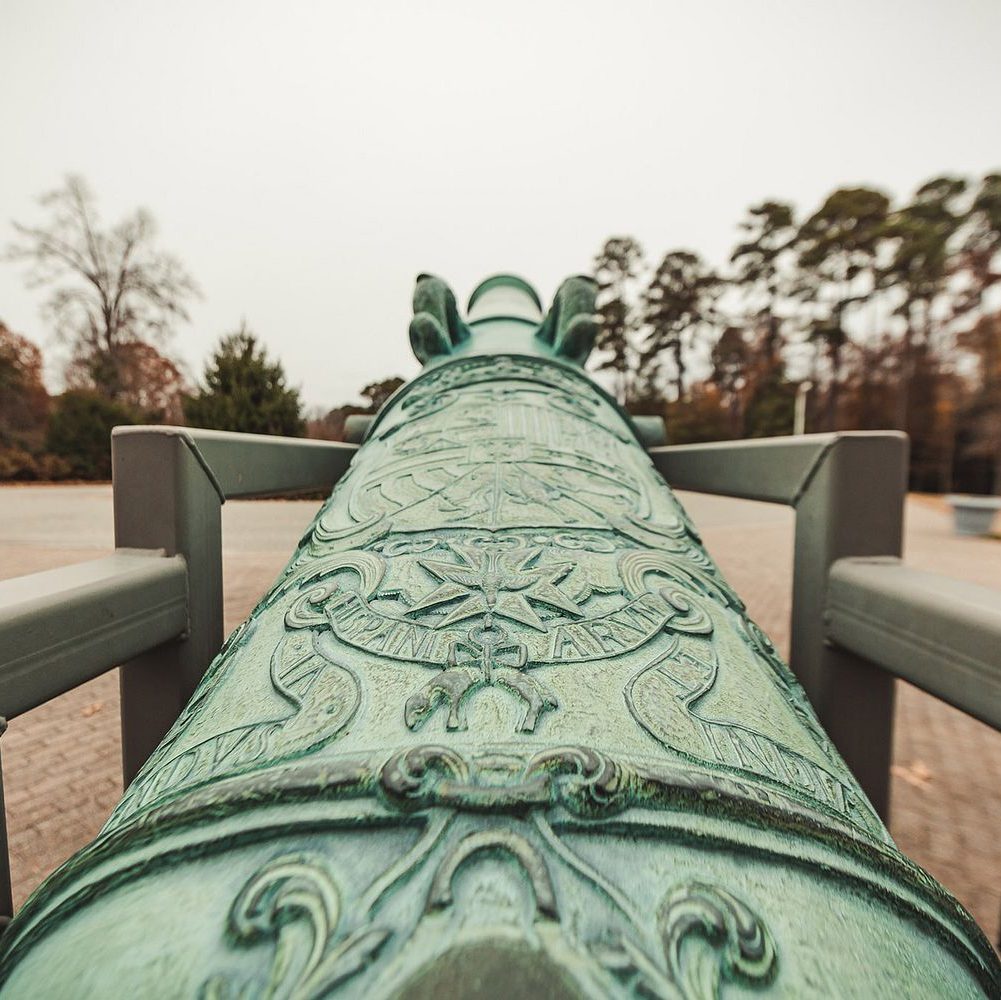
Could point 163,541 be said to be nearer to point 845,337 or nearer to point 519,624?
point 519,624

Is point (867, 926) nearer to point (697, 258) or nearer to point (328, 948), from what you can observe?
point (328, 948)

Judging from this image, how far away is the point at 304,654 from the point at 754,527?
1058cm

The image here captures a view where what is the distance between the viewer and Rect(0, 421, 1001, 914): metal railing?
43.2 inches

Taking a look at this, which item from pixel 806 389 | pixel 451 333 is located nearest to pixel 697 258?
pixel 806 389

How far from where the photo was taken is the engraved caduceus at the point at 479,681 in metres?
0.72

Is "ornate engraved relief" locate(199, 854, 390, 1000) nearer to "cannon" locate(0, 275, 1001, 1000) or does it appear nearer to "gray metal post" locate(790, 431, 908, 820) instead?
"cannon" locate(0, 275, 1001, 1000)

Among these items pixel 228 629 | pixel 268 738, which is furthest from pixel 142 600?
pixel 228 629

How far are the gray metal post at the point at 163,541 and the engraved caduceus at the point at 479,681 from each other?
95cm

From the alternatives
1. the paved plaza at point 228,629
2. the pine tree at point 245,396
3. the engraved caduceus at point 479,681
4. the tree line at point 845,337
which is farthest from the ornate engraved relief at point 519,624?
the tree line at point 845,337

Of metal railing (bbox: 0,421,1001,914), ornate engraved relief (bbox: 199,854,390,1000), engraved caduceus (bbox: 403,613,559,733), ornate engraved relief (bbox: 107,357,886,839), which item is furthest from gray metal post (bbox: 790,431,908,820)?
ornate engraved relief (bbox: 199,854,390,1000)

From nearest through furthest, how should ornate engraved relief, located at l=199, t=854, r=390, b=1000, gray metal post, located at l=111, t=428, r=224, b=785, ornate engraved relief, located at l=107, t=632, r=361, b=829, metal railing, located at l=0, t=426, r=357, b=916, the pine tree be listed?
ornate engraved relief, located at l=199, t=854, r=390, b=1000 < ornate engraved relief, located at l=107, t=632, r=361, b=829 < metal railing, located at l=0, t=426, r=357, b=916 < gray metal post, located at l=111, t=428, r=224, b=785 < the pine tree

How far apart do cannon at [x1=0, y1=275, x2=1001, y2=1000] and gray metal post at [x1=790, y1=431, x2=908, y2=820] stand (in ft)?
2.09

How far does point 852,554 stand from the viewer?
1516 millimetres

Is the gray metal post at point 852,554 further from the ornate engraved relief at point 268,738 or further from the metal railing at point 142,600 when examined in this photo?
the metal railing at point 142,600
